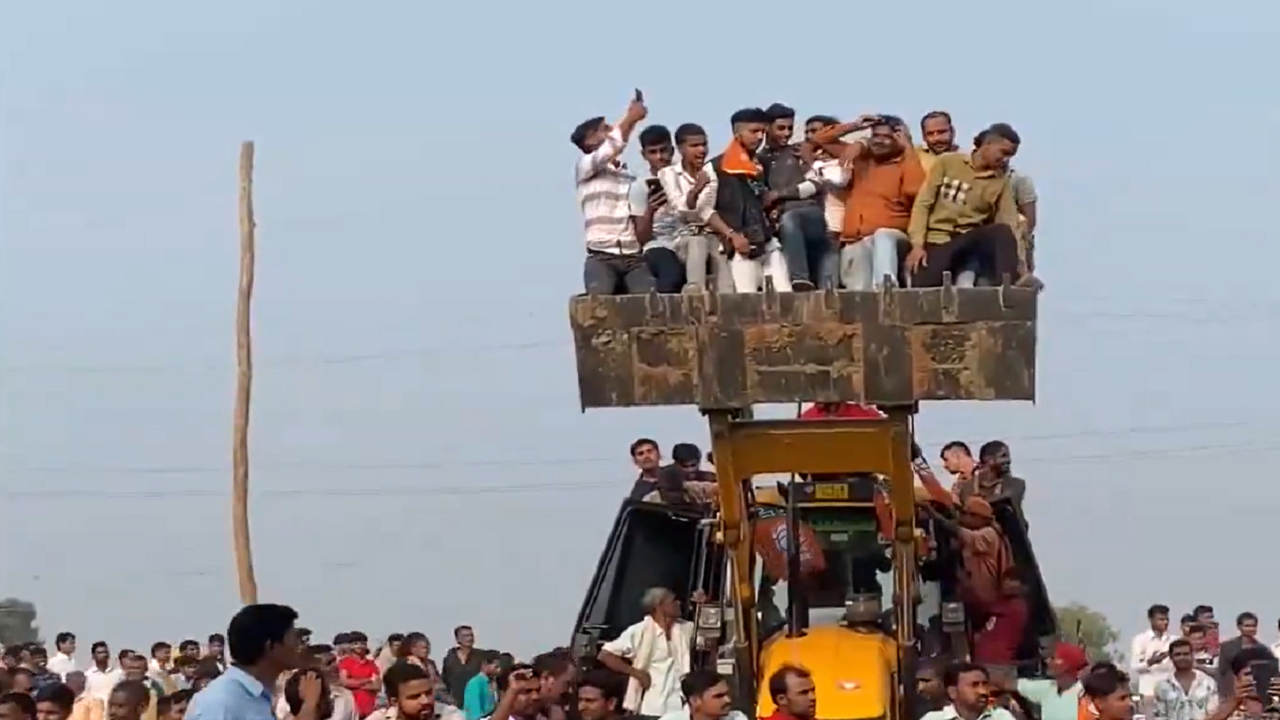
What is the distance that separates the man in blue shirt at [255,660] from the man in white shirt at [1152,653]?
27.8ft

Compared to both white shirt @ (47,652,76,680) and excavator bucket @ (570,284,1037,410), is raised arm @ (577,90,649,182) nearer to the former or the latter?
excavator bucket @ (570,284,1037,410)

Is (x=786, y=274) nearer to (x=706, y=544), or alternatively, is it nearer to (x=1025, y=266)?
(x=1025, y=266)

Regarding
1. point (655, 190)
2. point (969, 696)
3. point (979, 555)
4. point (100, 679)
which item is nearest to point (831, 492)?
point (979, 555)

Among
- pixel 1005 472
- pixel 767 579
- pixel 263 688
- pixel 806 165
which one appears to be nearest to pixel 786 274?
pixel 806 165

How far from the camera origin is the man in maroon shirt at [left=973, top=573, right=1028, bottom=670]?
40.5 feet

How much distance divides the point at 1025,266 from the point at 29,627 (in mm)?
27395

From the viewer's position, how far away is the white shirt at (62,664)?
1773 cm

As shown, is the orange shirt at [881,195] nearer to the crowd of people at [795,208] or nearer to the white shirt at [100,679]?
the crowd of people at [795,208]

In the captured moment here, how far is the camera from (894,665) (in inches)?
423

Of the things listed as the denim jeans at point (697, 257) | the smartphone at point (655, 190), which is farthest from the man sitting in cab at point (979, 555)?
the smartphone at point (655, 190)

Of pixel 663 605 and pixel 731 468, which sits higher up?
pixel 731 468

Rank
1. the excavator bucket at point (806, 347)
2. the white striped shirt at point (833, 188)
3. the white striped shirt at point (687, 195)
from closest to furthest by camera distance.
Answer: the excavator bucket at point (806, 347) → the white striped shirt at point (687, 195) → the white striped shirt at point (833, 188)

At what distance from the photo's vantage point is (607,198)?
11000 millimetres

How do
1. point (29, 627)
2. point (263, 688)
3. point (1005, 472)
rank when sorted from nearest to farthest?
point (263, 688) → point (1005, 472) → point (29, 627)
